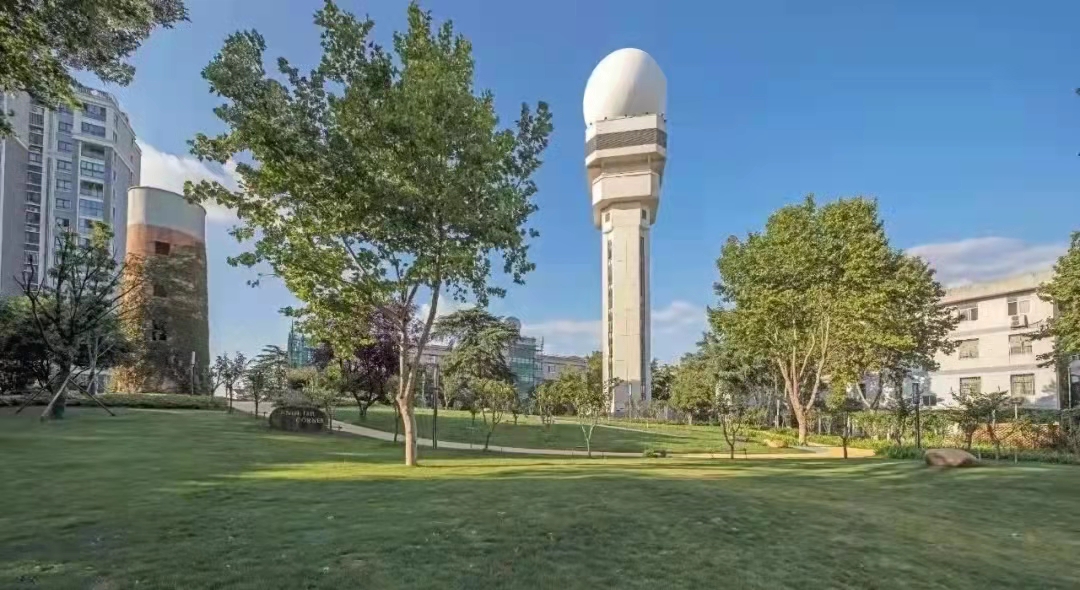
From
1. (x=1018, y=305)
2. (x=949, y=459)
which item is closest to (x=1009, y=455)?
(x=949, y=459)

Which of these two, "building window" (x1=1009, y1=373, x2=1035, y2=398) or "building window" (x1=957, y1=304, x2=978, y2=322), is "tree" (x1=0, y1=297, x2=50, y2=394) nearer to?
"building window" (x1=957, y1=304, x2=978, y2=322)

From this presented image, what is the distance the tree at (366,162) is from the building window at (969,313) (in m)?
41.7

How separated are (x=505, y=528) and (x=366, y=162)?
9126mm

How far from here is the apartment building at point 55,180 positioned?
71.2m

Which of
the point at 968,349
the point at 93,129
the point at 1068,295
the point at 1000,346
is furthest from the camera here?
the point at 93,129

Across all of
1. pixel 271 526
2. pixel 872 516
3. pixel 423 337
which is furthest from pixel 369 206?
pixel 872 516

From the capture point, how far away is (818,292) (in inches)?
1187

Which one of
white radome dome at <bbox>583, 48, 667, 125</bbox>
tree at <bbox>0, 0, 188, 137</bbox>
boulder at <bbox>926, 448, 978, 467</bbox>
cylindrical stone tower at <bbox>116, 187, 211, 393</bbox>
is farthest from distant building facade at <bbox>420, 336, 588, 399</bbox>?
tree at <bbox>0, 0, 188, 137</bbox>

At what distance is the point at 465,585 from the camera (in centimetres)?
595

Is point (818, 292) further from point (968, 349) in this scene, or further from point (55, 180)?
point (55, 180)

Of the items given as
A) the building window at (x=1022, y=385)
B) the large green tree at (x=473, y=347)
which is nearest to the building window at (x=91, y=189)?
the large green tree at (x=473, y=347)

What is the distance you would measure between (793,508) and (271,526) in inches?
294

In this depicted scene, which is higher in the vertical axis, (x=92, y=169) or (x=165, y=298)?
(x=92, y=169)

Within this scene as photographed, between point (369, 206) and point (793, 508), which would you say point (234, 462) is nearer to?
point (369, 206)
